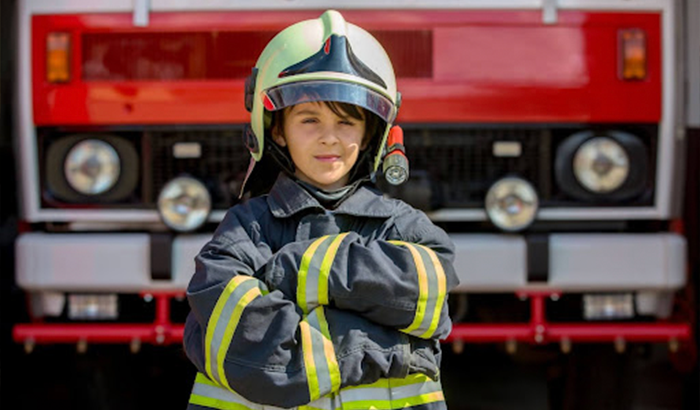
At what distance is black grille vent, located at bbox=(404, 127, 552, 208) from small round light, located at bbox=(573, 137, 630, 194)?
11 centimetres

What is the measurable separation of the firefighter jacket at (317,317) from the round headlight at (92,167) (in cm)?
153

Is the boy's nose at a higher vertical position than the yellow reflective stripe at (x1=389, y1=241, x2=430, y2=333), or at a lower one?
higher

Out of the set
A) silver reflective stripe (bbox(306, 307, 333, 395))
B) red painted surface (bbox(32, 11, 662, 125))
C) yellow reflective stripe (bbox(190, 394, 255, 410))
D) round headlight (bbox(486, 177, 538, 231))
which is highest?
red painted surface (bbox(32, 11, 662, 125))

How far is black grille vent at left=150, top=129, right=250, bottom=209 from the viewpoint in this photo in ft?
11.6

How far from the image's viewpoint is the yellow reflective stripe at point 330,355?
1959mm

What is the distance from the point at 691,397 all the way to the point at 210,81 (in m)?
2.18

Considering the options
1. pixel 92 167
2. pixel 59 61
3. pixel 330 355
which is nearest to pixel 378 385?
pixel 330 355

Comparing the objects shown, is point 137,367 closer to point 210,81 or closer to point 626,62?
point 210,81

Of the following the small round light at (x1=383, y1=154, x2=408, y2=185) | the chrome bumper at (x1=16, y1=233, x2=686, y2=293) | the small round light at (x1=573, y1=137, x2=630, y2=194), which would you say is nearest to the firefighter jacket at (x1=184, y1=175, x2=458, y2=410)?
the small round light at (x1=383, y1=154, x2=408, y2=185)

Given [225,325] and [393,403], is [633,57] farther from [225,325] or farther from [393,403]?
[225,325]

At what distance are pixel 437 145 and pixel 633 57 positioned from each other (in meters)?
0.72

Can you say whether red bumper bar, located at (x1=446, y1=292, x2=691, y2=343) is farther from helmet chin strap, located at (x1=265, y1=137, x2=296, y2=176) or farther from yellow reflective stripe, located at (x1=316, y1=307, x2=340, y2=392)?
yellow reflective stripe, located at (x1=316, y1=307, x2=340, y2=392)

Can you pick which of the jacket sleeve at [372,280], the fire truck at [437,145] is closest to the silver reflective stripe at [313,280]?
the jacket sleeve at [372,280]

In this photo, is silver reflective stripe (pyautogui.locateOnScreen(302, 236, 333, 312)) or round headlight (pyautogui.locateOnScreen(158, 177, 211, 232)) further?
round headlight (pyautogui.locateOnScreen(158, 177, 211, 232))
